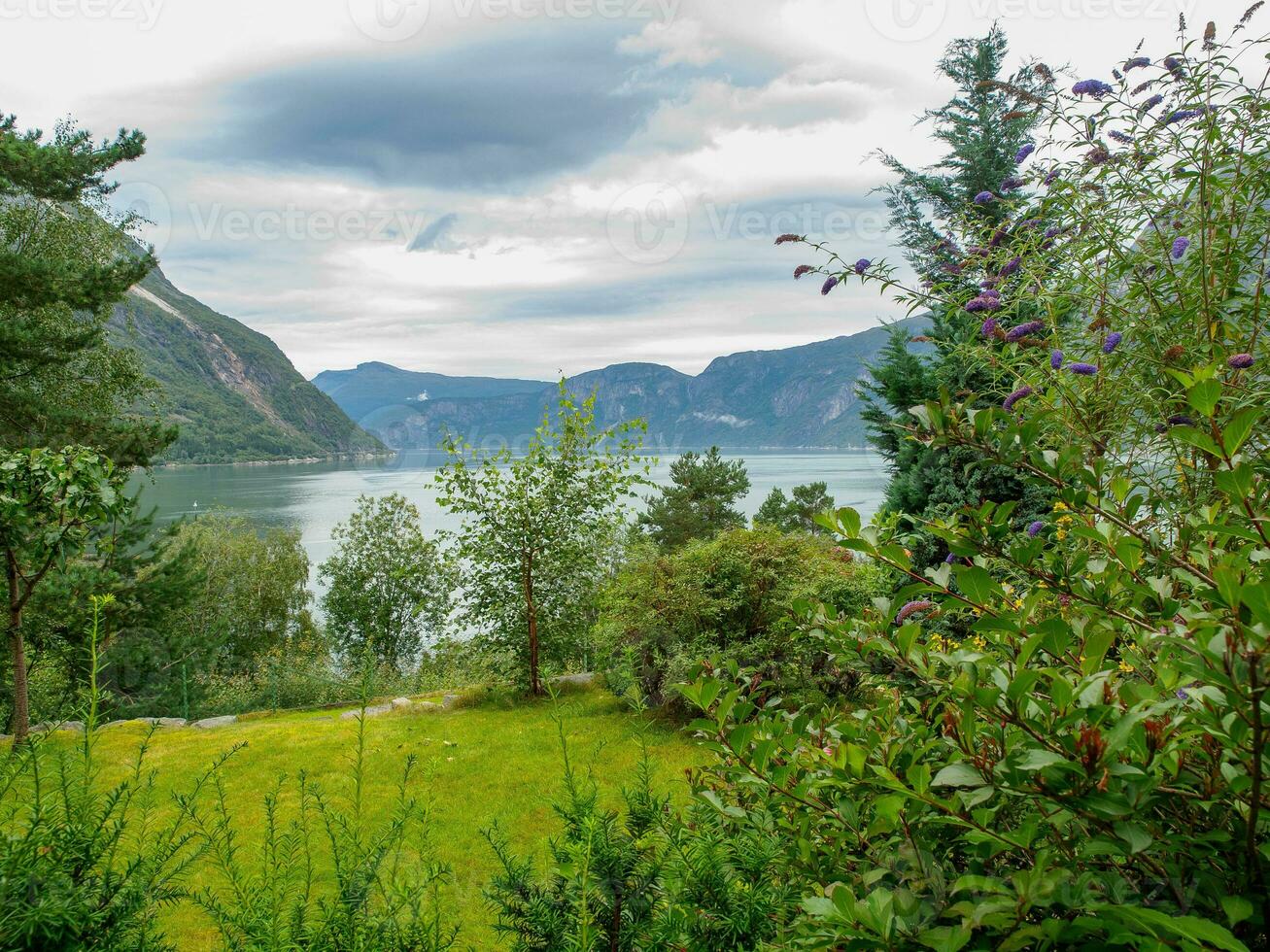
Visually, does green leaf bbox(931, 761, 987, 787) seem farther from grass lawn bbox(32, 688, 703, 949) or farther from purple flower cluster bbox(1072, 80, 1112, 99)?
grass lawn bbox(32, 688, 703, 949)

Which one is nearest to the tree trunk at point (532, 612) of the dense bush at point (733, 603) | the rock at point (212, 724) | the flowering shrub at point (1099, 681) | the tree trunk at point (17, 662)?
the dense bush at point (733, 603)

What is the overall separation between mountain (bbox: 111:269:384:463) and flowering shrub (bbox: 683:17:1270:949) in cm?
11350

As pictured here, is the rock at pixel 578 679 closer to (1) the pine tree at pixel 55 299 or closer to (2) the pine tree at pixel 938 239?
(2) the pine tree at pixel 938 239

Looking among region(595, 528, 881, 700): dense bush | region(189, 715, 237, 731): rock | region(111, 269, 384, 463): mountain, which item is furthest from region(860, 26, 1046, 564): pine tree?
region(111, 269, 384, 463): mountain

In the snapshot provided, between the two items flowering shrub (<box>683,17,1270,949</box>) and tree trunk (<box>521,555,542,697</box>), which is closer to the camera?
flowering shrub (<box>683,17,1270,949</box>)

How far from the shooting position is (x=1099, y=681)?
92 cm

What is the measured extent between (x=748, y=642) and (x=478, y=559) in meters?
4.22

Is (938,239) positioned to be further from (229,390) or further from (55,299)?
(229,390)

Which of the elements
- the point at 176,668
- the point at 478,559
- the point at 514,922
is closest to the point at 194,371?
the point at 176,668

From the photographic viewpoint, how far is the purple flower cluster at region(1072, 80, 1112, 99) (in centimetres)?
252

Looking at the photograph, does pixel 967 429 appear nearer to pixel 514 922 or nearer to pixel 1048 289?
pixel 514 922

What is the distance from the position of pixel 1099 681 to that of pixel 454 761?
771cm

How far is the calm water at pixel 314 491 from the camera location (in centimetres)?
6188

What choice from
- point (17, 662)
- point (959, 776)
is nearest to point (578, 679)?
point (17, 662)
